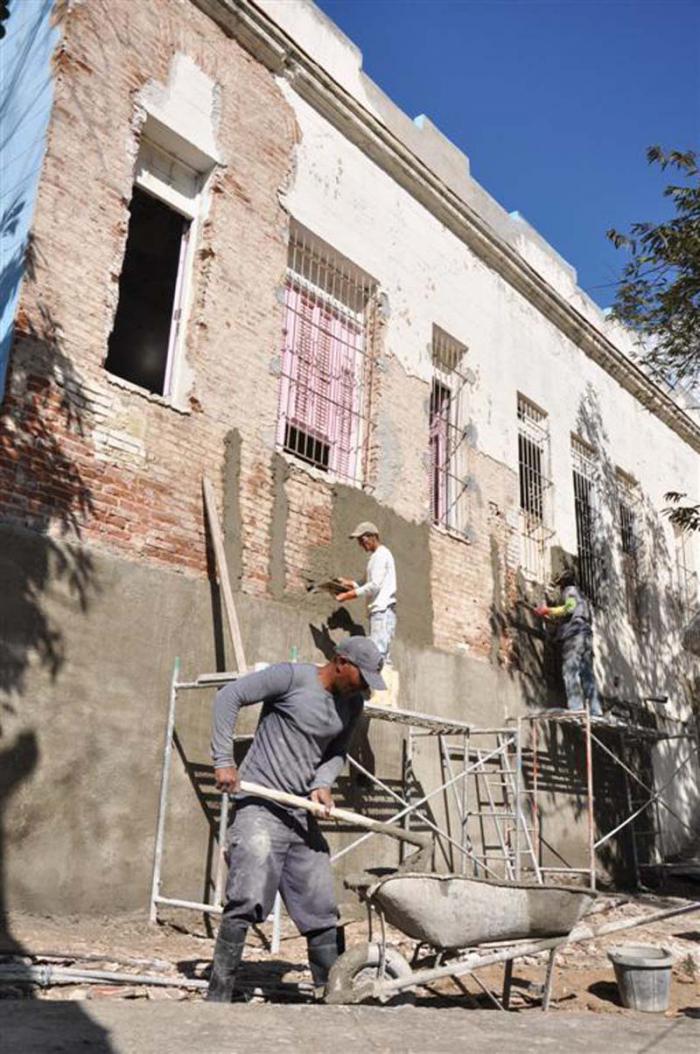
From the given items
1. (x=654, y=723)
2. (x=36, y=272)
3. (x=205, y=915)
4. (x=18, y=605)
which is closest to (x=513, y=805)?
(x=205, y=915)

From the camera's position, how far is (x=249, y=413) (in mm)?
8055

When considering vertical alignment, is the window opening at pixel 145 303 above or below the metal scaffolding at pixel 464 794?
above

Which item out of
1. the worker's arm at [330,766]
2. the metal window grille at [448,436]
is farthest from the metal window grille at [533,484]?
the worker's arm at [330,766]

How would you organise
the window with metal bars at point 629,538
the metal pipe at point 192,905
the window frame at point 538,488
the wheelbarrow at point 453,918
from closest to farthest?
the wheelbarrow at point 453,918, the metal pipe at point 192,905, the window frame at point 538,488, the window with metal bars at point 629,538

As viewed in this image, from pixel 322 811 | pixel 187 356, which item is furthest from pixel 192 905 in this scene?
pixel 187 356

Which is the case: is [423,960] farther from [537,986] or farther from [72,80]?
[72,80]

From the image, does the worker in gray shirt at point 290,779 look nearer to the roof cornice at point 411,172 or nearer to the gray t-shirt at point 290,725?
the gray t-shirt at point 290,725

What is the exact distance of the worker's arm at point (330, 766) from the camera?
4406mm

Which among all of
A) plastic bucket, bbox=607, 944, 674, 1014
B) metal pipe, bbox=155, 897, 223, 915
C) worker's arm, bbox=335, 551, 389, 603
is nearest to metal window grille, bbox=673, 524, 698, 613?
worker's arm, bbox=335, 551, 389, 603

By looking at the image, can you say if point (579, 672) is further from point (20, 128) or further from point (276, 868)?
point (20, 128)

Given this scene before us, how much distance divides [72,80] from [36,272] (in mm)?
1849

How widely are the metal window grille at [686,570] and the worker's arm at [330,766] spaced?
503 inches

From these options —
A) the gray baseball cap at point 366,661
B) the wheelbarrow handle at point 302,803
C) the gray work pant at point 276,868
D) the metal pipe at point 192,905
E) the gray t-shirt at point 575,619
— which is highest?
the gray t-shirt at point 575,619

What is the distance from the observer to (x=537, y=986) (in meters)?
5.84
